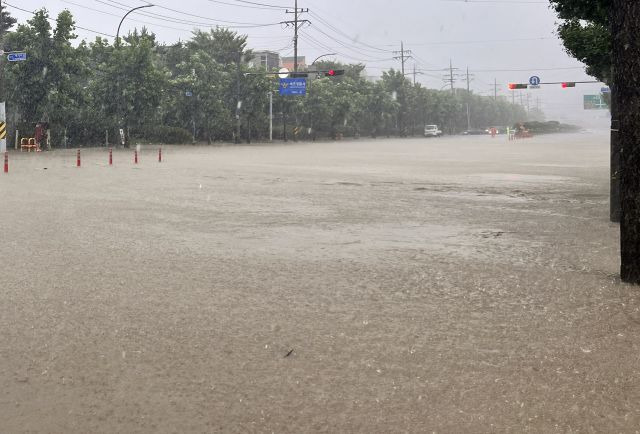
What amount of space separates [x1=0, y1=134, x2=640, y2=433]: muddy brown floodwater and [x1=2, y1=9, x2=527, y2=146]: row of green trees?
3693 cm

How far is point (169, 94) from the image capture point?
2499 inches

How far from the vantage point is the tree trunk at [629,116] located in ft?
23.0

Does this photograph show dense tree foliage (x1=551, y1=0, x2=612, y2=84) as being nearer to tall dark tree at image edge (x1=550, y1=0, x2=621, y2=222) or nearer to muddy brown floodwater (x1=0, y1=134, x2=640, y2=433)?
tall dark tree at image edge (x1=550, y1=0, x2=621, y2=222)

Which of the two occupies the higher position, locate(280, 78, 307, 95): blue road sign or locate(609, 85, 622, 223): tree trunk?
locate(280, 78, 307, 95): blue road sign

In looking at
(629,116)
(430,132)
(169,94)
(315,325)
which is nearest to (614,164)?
(629,116)

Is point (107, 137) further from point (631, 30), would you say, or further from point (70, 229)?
point (631, 30)

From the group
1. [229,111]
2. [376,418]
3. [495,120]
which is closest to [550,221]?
[376,418]

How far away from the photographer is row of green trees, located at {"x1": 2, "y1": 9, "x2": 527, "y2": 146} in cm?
4625

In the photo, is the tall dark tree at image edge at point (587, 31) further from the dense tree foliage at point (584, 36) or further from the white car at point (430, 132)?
the white car at point (430, 132)

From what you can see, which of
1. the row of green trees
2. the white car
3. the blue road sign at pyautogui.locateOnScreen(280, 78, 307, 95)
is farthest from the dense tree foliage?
the white car

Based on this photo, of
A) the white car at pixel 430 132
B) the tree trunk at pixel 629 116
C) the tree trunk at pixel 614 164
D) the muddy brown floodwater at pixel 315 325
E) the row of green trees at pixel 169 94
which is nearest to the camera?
the muddy brown floodwater at pixel 315 325

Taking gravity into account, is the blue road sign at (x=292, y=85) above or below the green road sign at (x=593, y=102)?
below

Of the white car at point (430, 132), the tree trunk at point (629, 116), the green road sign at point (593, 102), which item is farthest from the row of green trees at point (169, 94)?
the green road sign at point (593, 102)

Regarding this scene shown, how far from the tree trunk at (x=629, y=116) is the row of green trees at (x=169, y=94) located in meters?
43.7
